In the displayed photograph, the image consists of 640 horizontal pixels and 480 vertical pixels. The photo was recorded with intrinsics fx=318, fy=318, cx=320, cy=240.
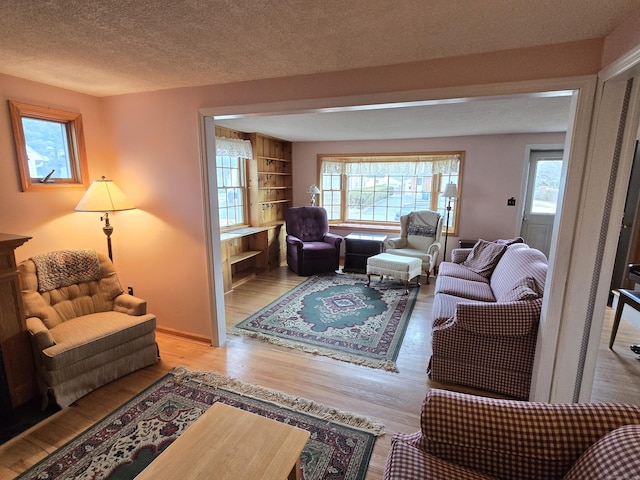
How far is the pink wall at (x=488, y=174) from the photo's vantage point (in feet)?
16.3

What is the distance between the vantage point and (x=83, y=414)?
205 centimetres

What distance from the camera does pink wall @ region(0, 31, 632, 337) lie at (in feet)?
7.18

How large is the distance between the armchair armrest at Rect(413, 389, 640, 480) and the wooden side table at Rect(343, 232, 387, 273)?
4.00 metres

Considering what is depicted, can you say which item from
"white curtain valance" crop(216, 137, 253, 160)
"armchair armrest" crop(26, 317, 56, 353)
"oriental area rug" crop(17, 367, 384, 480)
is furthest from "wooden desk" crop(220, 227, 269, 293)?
"armchair armrest" crop(26, 317, 56, 353)

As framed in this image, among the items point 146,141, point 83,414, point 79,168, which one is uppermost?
point 146,141

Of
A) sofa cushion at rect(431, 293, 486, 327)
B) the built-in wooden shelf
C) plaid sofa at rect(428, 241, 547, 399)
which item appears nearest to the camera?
plaid sofa at rect(428, 241, 547, 399)

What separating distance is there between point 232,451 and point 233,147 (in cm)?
410

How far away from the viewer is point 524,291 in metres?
2.20

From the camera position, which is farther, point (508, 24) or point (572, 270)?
point (572, 270)

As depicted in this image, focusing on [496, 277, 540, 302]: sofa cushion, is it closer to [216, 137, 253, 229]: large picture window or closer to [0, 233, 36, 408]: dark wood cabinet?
[0, 233, 36, 408]: dark wood cabinet

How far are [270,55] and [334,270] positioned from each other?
3731 mm

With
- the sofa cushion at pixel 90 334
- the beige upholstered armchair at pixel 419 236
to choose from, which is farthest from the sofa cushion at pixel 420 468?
the beige upholstered armchair at pixel 419 236

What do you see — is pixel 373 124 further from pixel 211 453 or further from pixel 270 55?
pixel 211 453

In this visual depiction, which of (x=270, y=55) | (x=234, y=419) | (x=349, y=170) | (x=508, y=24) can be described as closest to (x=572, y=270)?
(x=508, y=24)
